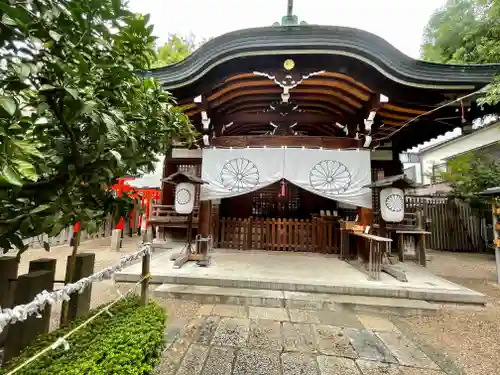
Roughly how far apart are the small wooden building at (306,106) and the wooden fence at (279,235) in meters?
0.03

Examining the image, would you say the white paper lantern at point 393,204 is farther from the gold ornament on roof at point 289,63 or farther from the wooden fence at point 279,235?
the gold ornament on roof at point 289,63

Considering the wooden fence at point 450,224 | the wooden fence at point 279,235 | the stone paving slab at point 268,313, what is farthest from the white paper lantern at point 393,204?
the wooden fence at point 450,224

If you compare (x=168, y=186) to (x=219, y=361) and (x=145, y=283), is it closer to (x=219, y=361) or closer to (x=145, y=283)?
(x=145, y=283)

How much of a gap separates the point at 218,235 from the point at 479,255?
9033 millimetres

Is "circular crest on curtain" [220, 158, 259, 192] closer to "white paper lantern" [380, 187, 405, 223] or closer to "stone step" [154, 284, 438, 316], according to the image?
"stone step" [154, 284, 438, 316]

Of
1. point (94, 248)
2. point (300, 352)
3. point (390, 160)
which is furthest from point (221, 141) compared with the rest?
point (94, 248)

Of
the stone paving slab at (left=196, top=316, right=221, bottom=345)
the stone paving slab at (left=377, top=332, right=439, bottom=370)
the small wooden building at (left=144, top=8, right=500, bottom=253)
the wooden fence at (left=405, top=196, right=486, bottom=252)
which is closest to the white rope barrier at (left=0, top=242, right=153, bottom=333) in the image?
the stone paving slab at (left=196, top=316, right=221, bottom=345)

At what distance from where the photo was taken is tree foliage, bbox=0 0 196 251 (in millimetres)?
1031

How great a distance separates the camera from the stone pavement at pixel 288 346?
2.44 meters

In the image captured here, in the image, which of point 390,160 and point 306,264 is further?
point 390,160

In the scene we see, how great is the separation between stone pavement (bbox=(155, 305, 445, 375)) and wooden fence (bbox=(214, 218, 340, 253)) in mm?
3707

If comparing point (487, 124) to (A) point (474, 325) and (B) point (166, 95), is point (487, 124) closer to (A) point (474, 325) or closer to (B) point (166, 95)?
(A) point (474, 325)

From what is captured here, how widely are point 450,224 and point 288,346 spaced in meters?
9.91

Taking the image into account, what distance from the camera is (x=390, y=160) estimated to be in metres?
7.83
